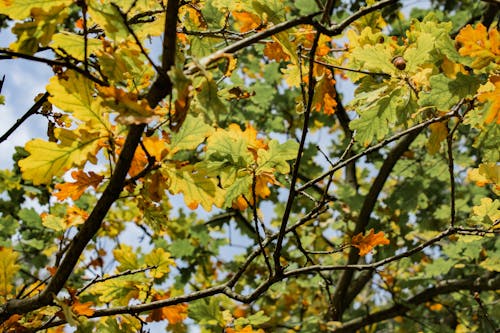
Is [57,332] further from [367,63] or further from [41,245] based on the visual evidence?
[367,63]

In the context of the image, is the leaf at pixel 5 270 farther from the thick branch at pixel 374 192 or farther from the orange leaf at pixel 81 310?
the thick branch at pixel 374 192

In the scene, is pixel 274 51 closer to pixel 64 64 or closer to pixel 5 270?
pixel 64 64

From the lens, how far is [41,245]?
4.36 metres

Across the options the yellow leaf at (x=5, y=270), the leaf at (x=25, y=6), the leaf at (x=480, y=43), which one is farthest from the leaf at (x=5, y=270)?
the leaf at (x=480, y=43)

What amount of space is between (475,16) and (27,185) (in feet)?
15.0

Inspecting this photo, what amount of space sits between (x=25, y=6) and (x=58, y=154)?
354 mm

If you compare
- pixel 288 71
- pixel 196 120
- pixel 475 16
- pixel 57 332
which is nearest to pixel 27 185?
pixel 57 332

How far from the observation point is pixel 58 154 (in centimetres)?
112

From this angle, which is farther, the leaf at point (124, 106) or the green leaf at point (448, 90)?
the green leaf at point (448, 90)

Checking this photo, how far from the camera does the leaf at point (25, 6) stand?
3.46 ft

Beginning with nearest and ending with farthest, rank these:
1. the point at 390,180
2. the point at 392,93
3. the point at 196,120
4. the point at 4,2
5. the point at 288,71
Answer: the point at 4,2 < the point at 196,120 < the point at 392,93 < the point at 288,71 < the point at 390,180

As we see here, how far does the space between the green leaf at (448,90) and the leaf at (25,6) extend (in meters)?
1.13

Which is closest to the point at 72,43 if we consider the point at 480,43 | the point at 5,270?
the point at 5,270

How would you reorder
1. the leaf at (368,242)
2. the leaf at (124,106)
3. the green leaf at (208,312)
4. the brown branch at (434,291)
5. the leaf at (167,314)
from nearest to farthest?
the leaf at (124,106) < the leaf at (368,242) < the leaf at (167,314) < the green leaf at (208,312) < the brown branch at (434,291)
